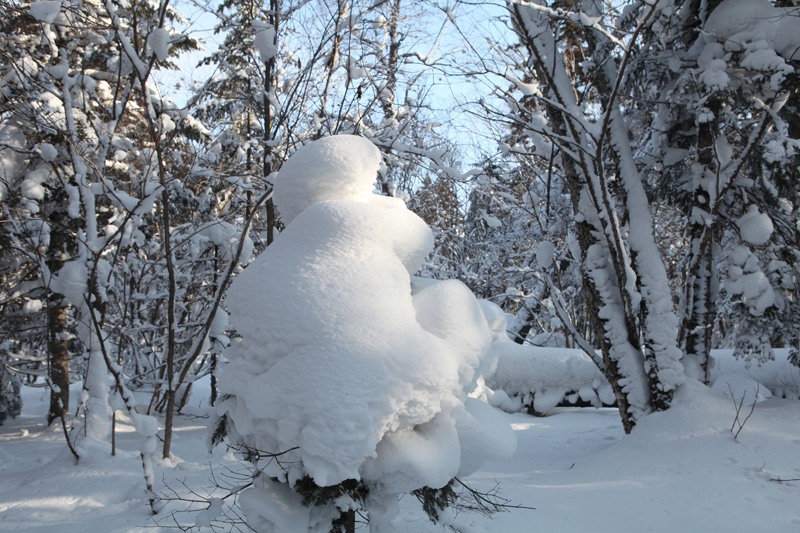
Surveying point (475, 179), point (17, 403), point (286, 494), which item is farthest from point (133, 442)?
point (475, 179)

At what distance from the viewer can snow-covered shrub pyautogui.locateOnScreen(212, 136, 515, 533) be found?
171 cm

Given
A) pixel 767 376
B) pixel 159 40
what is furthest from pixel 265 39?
pixel 767 376

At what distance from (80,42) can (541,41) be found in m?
6.39

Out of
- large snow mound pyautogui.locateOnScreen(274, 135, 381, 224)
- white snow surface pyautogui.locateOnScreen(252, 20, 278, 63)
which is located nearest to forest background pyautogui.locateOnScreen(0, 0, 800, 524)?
white snow surface pyautogui.locateOnScreen(252, 20, 278, 63)

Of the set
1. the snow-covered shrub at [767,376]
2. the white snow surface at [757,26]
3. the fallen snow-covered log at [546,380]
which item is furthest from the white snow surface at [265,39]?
the snow-covered shrub at [767,376]

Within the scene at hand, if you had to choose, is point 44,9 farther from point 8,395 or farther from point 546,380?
point 546,380

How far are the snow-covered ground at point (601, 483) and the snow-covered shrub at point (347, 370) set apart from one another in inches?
36.9

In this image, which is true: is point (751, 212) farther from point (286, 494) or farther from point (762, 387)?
point (286, 494)

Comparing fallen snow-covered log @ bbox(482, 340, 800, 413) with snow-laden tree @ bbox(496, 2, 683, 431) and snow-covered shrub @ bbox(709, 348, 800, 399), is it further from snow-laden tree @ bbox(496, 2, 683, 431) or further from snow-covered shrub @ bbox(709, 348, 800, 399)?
snow-laden tree @ bbox(496, 2, 683, 431)

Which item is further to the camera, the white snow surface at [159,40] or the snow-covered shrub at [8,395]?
the snow-covered shrub at [8,395]

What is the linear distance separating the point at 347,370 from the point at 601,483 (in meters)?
3.04

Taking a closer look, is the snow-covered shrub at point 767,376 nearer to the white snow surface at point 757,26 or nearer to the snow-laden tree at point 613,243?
the snow-laden tree at point 613,243

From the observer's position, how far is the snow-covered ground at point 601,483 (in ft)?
9.74

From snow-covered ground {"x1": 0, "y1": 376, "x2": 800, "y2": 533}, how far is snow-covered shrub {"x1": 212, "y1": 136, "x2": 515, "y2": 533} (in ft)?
3.07
